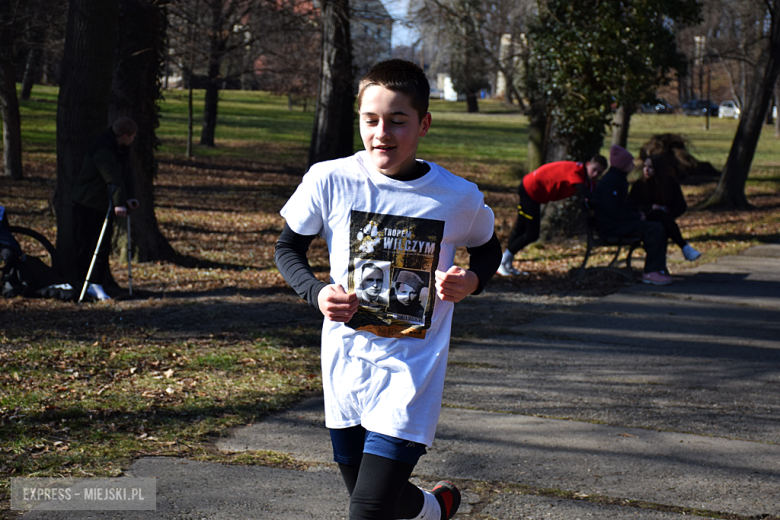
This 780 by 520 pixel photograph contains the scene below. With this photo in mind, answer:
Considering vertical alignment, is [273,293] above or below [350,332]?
below

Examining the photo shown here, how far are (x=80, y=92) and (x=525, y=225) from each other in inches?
222

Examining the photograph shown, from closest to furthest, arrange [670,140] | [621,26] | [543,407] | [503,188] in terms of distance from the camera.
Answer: [543,407], [670,140], [621,26], [503,188]

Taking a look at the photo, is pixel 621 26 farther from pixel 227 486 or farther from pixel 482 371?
pixel 227 486

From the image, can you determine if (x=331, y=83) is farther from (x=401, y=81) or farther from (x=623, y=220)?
(x=401, y=81)

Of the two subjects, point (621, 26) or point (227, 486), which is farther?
point (621, 26)

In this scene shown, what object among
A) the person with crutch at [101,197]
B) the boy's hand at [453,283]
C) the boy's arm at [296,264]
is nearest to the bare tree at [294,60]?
the person with crutch at [101,197]

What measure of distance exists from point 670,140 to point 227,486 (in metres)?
9.08

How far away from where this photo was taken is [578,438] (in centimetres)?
456

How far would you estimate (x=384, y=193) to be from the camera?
266 centimetres

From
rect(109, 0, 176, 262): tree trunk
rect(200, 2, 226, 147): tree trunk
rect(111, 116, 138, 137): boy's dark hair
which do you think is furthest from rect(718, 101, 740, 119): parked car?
rect(111, 116, 138, 137): boy's dark hair

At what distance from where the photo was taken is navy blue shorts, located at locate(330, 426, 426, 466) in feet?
8.42

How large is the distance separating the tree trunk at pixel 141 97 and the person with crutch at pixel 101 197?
2.35 metres

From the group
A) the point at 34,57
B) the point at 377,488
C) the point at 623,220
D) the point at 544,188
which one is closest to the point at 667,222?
the point at 623,220

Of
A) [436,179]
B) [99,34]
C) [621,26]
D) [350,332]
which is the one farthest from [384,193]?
[621,26]
